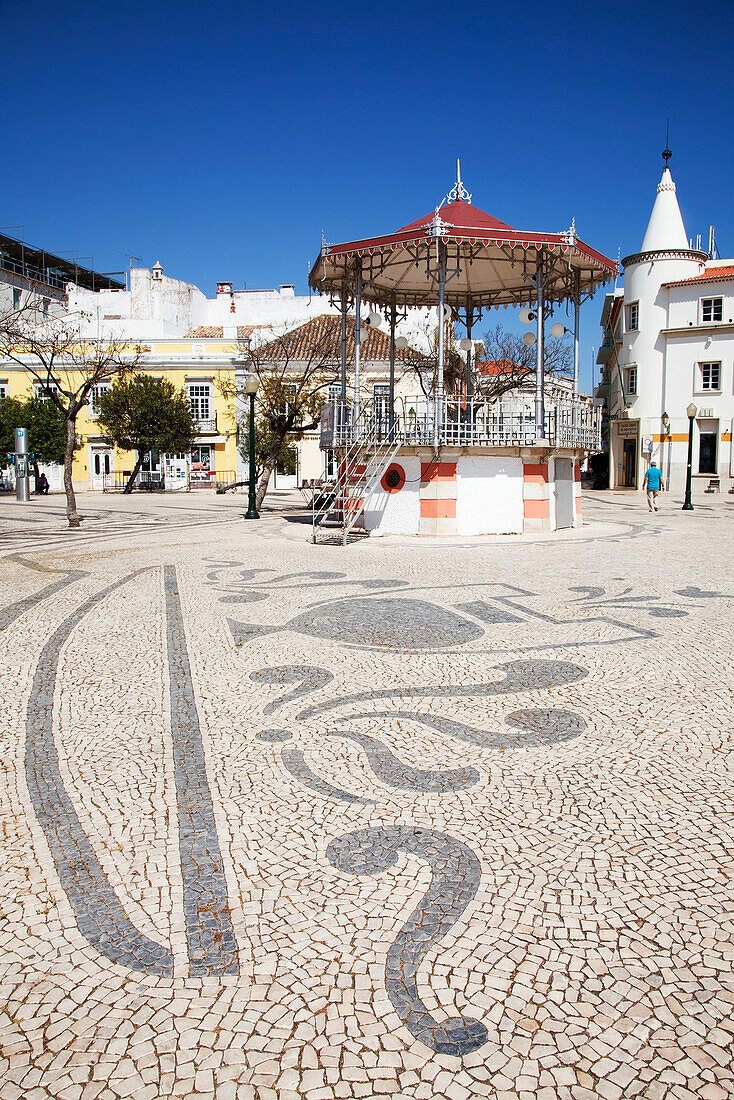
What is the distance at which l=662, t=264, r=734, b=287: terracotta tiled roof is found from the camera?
142 ft

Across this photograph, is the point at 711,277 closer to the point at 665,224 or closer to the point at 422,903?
the point at 665,224

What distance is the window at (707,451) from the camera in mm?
44656

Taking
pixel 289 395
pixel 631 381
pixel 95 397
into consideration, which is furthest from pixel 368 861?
pixel 631 381

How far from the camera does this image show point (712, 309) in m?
44.0

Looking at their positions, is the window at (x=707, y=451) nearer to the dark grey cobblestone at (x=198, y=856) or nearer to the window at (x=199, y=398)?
the window at (x=199, y=398)

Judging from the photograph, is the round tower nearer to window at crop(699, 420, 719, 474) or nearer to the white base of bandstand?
window at crop(699, 420, 719, 474)

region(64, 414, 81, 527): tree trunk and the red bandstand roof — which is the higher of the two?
the red bandstand roof

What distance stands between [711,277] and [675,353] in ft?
14.3

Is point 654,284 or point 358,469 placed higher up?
point 654,284

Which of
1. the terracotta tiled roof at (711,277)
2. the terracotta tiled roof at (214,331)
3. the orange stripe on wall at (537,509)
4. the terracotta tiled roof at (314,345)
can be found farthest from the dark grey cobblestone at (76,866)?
the terracotta tiled roof at (214,331)

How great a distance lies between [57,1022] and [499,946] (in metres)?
1.40

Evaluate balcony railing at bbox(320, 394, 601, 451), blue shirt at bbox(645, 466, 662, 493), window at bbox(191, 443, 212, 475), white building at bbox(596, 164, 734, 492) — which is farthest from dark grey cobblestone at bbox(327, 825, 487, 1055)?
window at bbox(191, 443, 212, 475)

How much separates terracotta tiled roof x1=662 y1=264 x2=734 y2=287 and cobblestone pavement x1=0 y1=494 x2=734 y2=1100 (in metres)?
42.3

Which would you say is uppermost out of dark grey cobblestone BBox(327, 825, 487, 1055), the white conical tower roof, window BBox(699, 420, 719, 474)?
the white conical tower roof
